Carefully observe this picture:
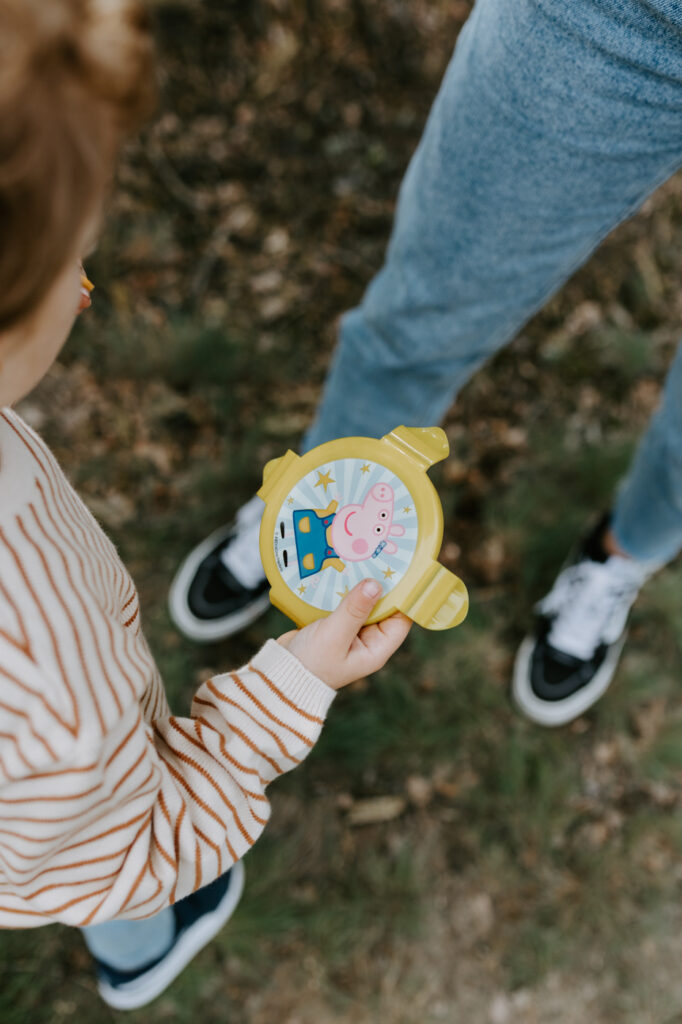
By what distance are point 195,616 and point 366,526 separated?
892 millimetres

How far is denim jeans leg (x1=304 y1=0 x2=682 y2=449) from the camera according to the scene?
100cm

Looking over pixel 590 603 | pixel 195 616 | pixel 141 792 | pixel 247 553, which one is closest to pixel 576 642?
pixel 590 603

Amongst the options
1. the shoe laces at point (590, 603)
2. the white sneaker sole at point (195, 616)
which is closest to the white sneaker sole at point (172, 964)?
the white sneaker sole at point (195, 616)

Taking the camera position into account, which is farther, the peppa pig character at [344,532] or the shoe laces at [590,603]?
the shoe laces at [590,603]

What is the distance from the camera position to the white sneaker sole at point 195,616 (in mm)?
1958

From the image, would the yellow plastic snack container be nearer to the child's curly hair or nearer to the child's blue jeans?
the child's blue jeans

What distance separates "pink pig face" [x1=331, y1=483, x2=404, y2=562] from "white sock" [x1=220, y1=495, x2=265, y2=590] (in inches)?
28.0

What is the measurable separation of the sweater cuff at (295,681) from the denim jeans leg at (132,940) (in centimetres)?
63

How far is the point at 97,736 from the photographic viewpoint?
0.78 m

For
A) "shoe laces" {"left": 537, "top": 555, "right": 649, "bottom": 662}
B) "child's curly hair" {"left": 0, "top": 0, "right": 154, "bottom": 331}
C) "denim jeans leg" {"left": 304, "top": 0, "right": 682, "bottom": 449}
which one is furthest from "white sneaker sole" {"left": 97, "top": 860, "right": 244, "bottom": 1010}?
"child's curly hair" {"left": 0, "top": 0, "right": 154, "bottom": 331}

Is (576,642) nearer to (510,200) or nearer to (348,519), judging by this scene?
(348,519)

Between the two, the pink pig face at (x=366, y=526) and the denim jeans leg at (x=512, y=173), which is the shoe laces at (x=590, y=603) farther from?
the pink pig face at (x=366, y=526)

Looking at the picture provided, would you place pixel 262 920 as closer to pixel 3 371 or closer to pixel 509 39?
pixel 3 371

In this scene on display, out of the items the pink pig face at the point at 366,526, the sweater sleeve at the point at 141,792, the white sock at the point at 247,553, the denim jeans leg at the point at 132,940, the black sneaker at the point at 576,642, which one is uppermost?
the pink pig face at the point at 366,526
